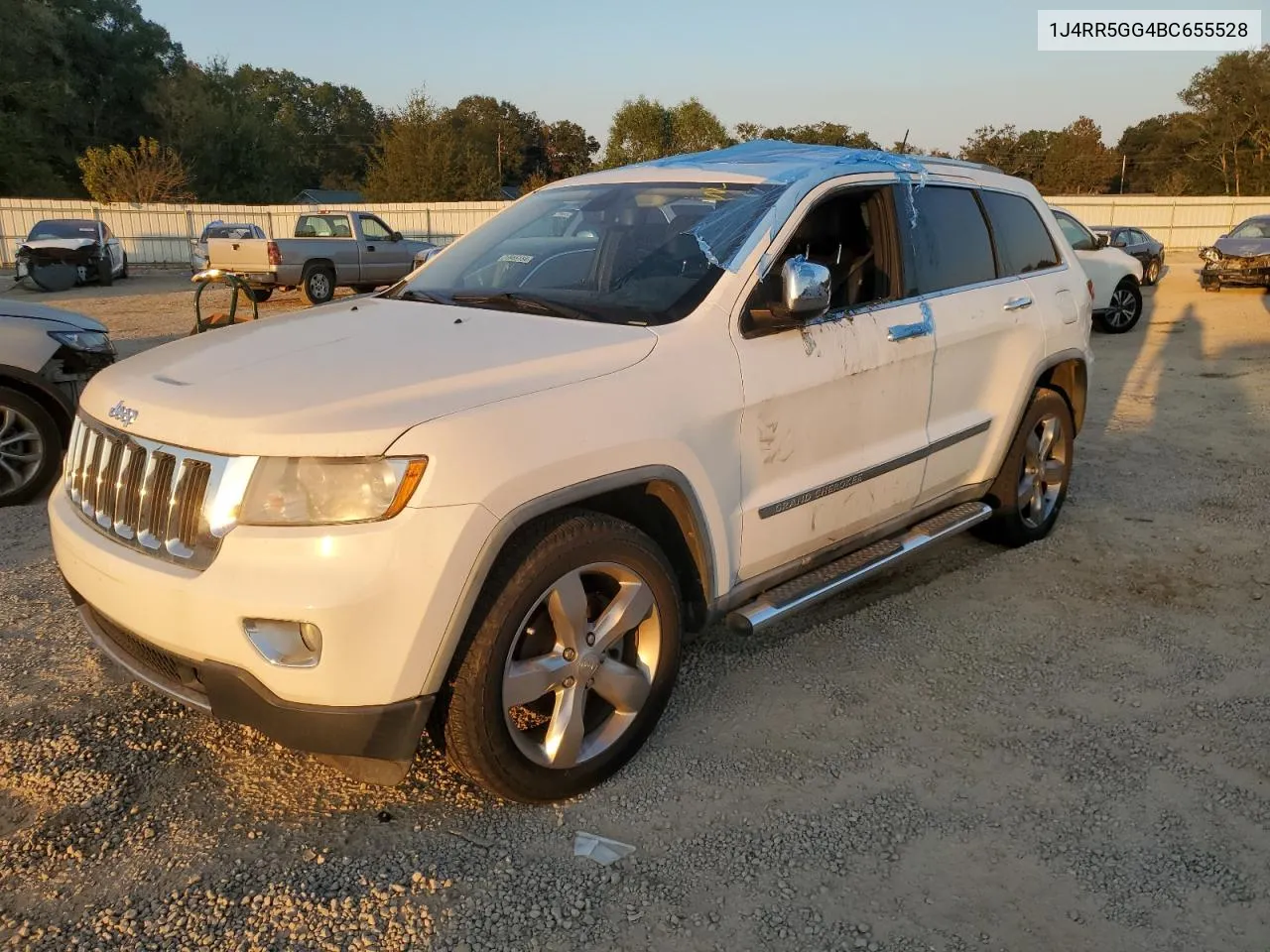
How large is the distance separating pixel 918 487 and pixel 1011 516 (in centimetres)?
112

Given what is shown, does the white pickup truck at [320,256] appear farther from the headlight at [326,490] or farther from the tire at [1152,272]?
the headlight at [326,490]

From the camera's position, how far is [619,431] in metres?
2.73

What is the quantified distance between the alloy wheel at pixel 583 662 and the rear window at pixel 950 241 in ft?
6.56

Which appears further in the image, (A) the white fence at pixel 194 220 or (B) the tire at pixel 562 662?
(A) the white fence at pixel 194 220

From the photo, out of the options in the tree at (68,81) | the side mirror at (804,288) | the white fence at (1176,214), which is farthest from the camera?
the tree at (68,81)

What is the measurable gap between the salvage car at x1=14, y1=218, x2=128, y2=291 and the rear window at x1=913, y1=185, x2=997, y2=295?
22.4m

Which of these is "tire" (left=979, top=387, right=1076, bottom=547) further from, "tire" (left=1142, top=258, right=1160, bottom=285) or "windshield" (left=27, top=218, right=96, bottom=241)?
"windshield" (left=27, top=218, right=96, bottom=241)

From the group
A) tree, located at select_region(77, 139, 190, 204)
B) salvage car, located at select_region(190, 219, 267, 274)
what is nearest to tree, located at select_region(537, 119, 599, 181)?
tree, located at select_region(77, 139, 190, 204)

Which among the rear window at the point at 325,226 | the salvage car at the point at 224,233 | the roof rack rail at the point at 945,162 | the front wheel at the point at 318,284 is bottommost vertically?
the roof rack rail at the point at 945,162

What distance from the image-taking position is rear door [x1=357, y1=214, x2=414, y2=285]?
63.2 feet

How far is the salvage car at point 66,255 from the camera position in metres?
21.1

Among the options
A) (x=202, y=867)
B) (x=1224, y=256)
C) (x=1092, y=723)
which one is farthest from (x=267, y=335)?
(x=1224, y=256)

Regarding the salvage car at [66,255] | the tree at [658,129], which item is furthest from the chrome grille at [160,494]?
the tree at [658,129]

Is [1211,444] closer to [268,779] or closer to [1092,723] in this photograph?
[1092,723]
